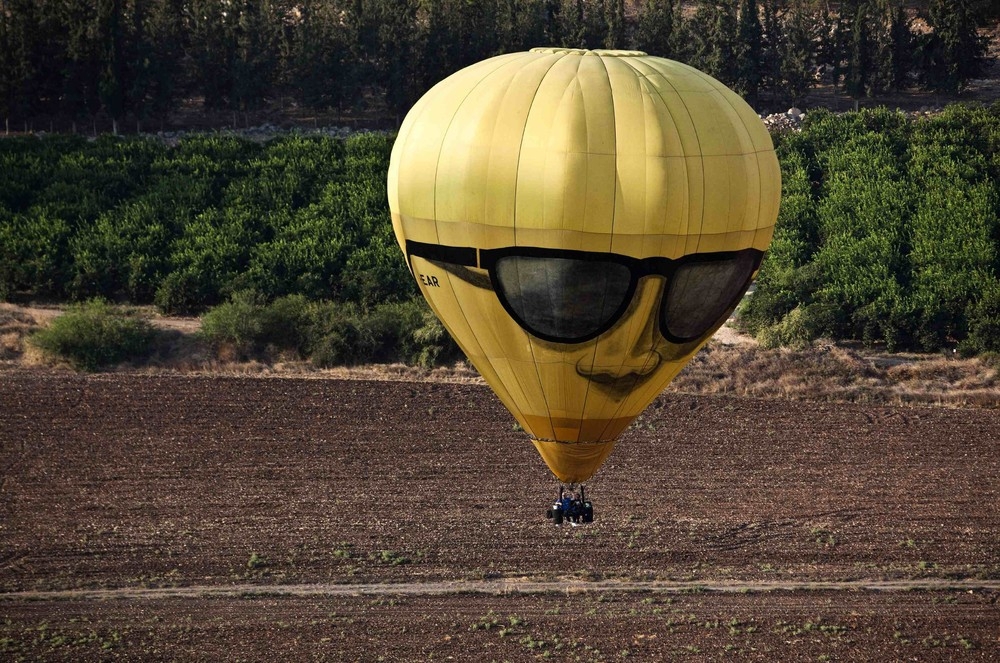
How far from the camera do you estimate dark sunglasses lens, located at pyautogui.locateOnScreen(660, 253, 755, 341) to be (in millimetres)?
21141

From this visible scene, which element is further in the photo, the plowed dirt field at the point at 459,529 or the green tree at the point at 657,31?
the green tree at the point at 657,31

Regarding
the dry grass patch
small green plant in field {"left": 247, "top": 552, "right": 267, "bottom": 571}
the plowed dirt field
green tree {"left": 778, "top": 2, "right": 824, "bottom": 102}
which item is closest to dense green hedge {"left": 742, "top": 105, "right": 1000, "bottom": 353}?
the dry grass patch

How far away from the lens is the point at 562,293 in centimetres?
2098

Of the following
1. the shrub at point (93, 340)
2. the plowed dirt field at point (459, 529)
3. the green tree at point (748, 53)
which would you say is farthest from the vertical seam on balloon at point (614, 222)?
the green tree at point (748, 53)

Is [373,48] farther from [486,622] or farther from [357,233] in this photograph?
[486,622]

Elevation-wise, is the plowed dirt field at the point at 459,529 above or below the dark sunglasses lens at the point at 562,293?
below

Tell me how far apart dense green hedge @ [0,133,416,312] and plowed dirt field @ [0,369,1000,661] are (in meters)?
7.63

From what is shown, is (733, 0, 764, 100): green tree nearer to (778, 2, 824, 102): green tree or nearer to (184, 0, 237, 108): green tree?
(778, 2, 824, 102): green tree

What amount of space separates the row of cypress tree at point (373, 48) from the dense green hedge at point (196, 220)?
2.87m

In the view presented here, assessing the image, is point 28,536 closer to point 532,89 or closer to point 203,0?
point 532,89

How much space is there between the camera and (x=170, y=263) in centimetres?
4650

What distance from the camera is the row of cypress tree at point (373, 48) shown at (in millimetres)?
54844

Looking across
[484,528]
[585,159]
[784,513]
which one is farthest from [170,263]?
[585,159]

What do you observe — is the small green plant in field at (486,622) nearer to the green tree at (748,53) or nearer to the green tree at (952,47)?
the green tree at (748,53)
